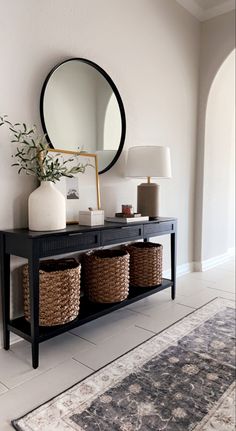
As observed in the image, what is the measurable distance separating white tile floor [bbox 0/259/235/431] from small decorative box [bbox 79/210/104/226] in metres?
0.74

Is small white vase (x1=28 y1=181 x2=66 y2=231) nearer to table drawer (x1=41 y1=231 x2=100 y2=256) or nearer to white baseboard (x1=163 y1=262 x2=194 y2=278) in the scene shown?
table drawer (x1=41 y1=231 x2=100 y2=256)

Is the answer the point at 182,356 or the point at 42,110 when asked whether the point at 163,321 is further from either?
the point at 42,110

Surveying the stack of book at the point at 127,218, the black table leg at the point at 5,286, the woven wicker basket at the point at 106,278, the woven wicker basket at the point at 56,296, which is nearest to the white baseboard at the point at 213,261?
the stack of book at the point at 127,218

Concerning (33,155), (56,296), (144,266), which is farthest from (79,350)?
(33,155)

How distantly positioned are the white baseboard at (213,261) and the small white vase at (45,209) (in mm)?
2332

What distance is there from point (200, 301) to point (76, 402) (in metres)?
1.59

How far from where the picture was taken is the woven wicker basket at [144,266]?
100 inches

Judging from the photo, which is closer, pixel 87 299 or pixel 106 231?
pixel 106 231

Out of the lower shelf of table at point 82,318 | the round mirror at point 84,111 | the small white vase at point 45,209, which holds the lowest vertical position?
the lower shelf of table at point 82,318

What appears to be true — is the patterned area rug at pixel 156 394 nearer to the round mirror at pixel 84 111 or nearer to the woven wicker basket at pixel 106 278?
the woven wicker basket at pixel 106 278

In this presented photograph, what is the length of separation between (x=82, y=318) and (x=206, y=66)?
3.09 meters

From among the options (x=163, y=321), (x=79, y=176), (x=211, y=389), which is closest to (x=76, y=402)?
(x=211, y=389)

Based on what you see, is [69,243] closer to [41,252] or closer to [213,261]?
[41,252]

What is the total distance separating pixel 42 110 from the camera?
2.02 m
